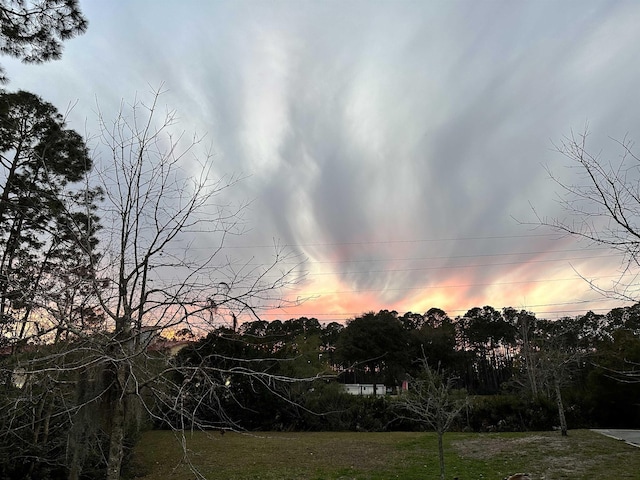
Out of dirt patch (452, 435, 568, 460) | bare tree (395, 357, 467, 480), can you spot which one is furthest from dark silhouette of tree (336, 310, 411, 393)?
dirt patch (452, 435, 568, 460)

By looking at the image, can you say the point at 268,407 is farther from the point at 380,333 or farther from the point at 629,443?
the point at 380,333

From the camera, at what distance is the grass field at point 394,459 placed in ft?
30.0

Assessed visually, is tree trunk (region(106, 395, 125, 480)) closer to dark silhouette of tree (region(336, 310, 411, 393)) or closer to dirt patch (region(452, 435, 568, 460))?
dirt patch (region(452, 435, 568, 460))

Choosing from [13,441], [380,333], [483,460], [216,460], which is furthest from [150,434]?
[380,333]

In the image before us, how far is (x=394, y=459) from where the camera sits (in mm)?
11477

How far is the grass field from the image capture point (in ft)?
30.0

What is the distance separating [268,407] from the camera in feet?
73.5

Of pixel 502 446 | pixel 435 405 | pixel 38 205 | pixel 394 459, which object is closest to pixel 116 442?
pixel 38 205

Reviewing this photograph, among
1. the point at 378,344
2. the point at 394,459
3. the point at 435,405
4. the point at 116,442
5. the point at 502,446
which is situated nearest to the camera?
the point at 116,442

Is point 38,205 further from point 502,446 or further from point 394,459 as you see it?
point 502,446

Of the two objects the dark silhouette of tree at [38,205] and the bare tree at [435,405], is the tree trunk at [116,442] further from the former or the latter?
the bare tree at [435,405]

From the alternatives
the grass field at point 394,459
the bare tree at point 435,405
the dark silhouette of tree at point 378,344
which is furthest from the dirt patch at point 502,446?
the dark silhouette of tree at point 378,344

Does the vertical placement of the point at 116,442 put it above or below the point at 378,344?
below

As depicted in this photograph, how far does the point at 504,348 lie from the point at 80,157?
6500 centimetres
